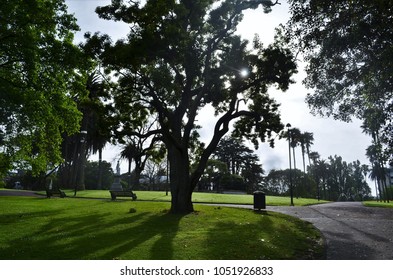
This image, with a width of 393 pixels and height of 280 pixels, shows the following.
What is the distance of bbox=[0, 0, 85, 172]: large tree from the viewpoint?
1652 cm

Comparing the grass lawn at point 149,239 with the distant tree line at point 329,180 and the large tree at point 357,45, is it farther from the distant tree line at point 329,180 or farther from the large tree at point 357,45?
the distant tree line at point 329,180

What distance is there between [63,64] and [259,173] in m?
72.7

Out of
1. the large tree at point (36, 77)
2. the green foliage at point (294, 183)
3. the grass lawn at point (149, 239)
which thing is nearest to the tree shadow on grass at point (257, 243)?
the grass lawn at point (149, 239)

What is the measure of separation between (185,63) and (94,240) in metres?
10.5

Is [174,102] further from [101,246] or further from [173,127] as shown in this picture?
[101,246]

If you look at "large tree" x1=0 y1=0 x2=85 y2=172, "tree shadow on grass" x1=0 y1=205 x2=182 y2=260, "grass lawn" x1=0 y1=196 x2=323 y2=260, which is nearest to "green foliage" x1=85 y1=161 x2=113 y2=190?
"large tree" x1=0 y1=0 x2=85 y2=172

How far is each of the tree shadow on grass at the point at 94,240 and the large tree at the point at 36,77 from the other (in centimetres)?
783

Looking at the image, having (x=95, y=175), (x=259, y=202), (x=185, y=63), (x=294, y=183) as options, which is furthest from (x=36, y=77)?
(x=294, y=183)

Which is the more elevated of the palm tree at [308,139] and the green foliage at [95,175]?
the palm tree at [308,139]

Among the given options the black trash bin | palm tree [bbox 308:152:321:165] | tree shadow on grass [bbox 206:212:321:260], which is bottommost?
tree shadow on grass [bbox 206:212:321:260]

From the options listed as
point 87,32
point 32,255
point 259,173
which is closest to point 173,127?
point 87,32

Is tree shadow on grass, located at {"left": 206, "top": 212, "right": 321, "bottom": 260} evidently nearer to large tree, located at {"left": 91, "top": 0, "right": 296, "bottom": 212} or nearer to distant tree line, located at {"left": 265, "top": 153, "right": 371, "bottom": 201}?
large tree, located at {"left": 91, "top": 0, "right": 296, "bottom": 212}

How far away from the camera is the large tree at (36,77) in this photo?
16516 millimetres

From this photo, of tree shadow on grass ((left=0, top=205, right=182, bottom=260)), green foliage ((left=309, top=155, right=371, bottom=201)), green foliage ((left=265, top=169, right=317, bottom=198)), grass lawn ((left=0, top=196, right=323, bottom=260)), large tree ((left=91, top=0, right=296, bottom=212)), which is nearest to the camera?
tree shadow on grass ((left=0, top=205, right=182, bottom=260))
